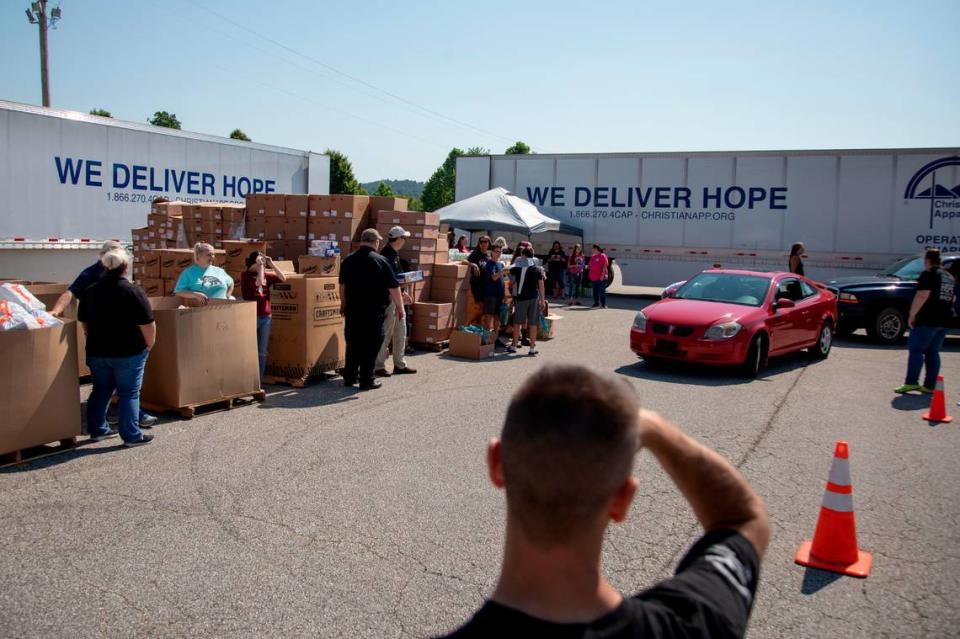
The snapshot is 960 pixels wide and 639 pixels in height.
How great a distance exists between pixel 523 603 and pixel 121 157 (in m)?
17.4

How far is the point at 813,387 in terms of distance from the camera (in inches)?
439

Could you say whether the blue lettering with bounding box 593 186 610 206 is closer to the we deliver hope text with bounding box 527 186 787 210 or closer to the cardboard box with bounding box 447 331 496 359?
the we deliver hope text with bounding box 527 186 787 210

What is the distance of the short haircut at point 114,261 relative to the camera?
725 cm

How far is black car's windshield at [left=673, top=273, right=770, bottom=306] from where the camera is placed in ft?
41.0

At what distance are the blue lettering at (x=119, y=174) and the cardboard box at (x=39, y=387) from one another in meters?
10.5

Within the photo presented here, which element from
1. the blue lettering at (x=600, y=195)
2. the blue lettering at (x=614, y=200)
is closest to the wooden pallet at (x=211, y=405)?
the blue lettering at (x=614, y=200)

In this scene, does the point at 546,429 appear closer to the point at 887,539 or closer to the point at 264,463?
the point at 887,539

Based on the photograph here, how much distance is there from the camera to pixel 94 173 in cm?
1620

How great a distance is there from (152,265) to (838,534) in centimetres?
1010

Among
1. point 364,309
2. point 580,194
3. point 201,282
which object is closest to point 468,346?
point 364,309

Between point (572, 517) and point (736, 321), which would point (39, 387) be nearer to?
point (572, 517)

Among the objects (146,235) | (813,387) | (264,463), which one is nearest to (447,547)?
(264,463)

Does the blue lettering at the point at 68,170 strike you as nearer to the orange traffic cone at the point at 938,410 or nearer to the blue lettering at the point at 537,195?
the blue lettering at the point at 537,195

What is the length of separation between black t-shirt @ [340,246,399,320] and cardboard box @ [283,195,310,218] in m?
3.09
